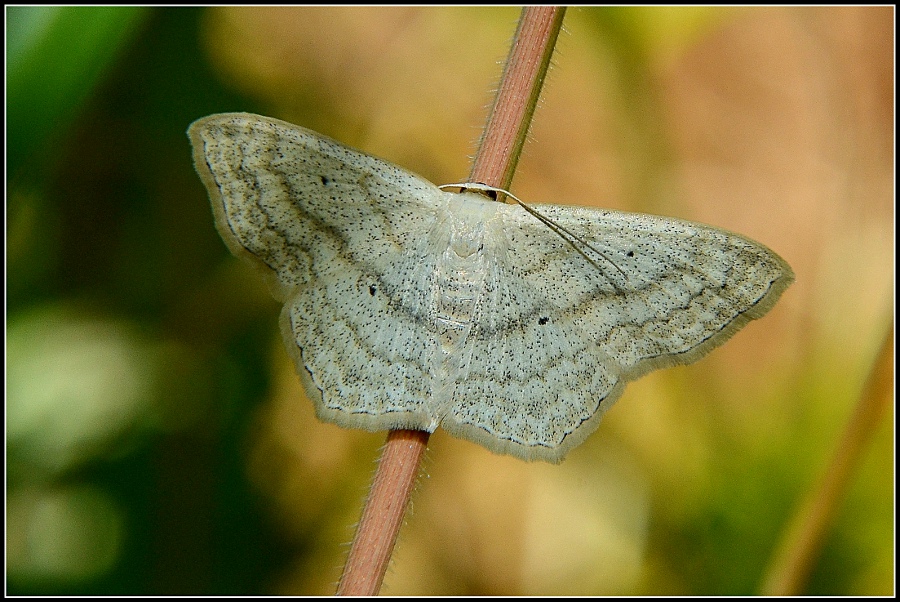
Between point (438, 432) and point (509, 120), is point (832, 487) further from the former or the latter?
point (509, 120)

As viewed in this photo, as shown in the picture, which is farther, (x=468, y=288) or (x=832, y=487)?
(x=832, y=487)

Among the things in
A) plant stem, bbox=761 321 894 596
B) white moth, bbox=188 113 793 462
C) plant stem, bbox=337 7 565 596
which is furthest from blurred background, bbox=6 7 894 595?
plant stem, bbox=337 7 565 596

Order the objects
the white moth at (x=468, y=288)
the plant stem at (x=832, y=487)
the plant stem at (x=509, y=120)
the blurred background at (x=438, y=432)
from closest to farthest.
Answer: the plant stem at (x=509, y=120) < the white moth at (x=468, y=288) < the plant stem at (x=832, y=487) < the blurred background at (x=438, y=432)

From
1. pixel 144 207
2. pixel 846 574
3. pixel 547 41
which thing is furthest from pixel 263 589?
pixel 547 41

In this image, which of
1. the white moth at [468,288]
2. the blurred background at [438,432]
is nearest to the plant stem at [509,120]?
the white moth at [468,288]

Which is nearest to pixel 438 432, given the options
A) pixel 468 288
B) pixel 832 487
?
pixel 468 288

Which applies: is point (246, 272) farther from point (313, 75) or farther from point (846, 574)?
point (846, 574)

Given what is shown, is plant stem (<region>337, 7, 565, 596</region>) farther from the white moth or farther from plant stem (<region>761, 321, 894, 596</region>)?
plant stem (<region>761, 321, 894, 596</region>)

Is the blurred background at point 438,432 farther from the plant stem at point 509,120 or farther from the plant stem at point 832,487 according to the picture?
the plant stem at point 509,120
